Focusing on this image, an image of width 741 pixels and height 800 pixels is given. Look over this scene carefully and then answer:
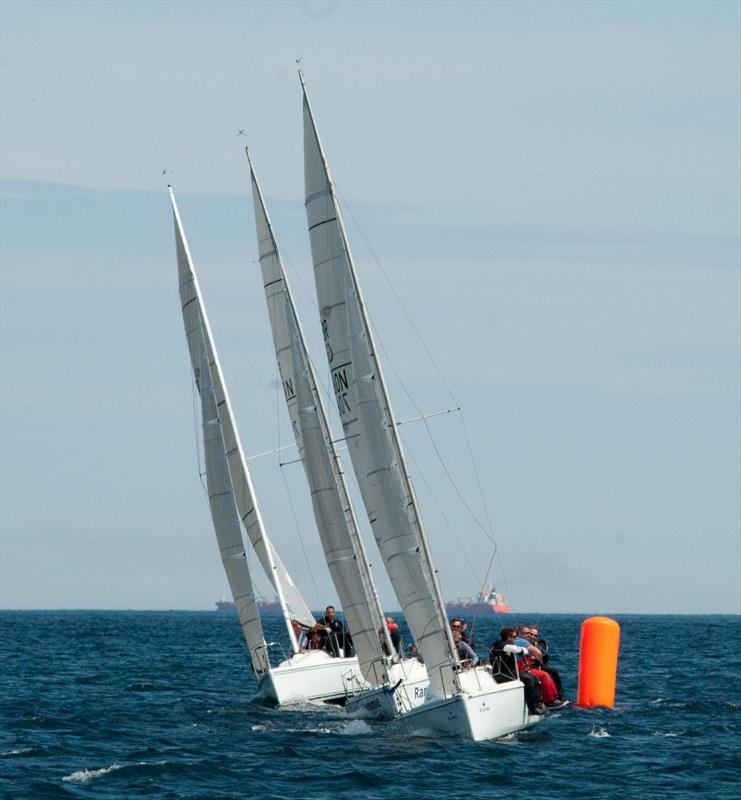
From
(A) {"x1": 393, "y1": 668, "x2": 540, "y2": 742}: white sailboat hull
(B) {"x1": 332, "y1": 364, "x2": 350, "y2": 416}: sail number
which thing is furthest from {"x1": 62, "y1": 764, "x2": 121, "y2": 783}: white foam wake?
(B) {"x1": 332, "y1": 364, "x2": 350, "y2": 416}: sail number

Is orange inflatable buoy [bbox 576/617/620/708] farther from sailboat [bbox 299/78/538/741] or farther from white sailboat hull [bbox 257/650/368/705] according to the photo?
sailboat [bbox 299/78/538/741]

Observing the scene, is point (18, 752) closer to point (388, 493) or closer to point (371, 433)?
point (388, 493)

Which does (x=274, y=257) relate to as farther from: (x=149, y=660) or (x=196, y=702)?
(x=149, y=660)

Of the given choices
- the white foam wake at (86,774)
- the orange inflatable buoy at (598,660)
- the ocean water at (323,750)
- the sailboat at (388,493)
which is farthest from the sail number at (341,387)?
the orange inflatable buoy at (598,660)

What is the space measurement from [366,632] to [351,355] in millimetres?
6032

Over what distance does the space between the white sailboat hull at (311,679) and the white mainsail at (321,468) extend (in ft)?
5.11

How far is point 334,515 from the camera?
32.2 meters

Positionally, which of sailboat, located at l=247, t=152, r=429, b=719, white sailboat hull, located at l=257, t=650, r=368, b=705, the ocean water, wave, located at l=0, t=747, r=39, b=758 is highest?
sailboat, located at l=247, t=152, r=429, b=719

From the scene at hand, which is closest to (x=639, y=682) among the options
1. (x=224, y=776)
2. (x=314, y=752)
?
(x=314, y=752)

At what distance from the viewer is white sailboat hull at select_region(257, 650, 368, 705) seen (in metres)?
32.5

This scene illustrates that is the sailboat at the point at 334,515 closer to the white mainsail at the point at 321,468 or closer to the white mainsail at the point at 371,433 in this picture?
the white mainsail at the point at 321,468

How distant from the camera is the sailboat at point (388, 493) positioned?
25703 mm

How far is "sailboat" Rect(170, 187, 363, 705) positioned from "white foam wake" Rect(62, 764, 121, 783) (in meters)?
9.81

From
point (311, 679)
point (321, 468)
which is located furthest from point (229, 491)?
point (311, 679)
